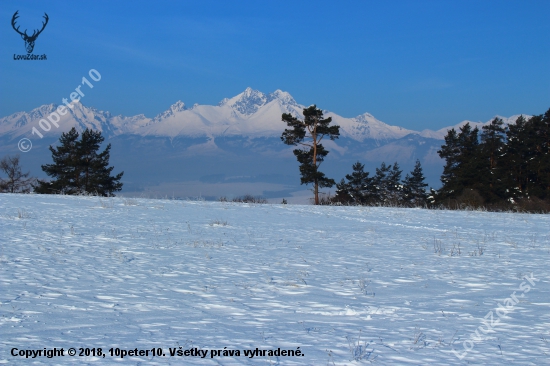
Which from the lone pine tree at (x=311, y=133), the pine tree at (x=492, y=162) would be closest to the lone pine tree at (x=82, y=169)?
the lone pine tree at (x=311, y=133)

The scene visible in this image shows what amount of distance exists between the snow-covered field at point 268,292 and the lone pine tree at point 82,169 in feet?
106

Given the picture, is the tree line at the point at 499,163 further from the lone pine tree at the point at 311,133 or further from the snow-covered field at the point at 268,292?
the snow-covered field at the point at 268,292

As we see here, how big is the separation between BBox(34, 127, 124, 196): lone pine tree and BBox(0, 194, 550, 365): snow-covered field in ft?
106

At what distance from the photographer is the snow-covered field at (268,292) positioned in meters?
4.61

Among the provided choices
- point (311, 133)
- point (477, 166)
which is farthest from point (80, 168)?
point (477, 166)

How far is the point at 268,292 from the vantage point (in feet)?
22.1

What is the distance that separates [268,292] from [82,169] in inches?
1644

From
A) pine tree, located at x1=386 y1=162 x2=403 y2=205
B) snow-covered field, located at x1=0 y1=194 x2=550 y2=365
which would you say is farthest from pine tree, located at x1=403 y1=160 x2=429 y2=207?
snow-covered field, located at x1=0 y1=194 x2=550 y2=365

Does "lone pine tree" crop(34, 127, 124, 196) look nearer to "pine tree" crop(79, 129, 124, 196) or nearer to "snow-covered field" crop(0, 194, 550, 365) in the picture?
"pine tree" crop(79, 129, 124, 196)

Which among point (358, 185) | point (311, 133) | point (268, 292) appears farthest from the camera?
point (358, 185)

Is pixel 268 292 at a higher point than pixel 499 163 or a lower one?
lower

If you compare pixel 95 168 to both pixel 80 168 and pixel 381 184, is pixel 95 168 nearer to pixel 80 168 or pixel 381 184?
pixel 80 168

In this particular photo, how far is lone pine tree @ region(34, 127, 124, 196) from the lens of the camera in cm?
4338

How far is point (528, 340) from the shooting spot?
16.1 feet
